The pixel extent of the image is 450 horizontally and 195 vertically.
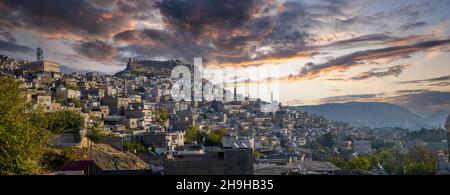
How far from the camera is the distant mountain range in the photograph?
4996mm

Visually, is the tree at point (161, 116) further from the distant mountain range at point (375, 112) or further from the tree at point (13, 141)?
the tree at point (13, 141)

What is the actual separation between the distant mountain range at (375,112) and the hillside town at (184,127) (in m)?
3.96

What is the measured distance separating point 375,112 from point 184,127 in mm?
14054

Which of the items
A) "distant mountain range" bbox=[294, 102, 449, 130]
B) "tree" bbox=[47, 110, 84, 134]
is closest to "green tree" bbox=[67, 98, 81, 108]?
"tree" bbox=[47, 110, 84, 134]

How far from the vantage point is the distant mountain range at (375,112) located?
500 centimetres

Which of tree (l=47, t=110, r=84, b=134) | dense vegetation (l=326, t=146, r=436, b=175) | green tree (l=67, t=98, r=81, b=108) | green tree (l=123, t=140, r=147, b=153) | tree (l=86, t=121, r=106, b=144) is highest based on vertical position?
green tree (l=67, t=98, r=81, b=108)

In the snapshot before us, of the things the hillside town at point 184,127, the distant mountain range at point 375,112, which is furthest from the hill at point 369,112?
the hillside town at point 184,127

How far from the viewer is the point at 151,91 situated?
85.9 feet

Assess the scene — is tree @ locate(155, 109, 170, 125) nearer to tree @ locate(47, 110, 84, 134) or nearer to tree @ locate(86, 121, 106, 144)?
tree @ locate(47, 110, 84, 134)

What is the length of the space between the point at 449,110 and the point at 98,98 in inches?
806

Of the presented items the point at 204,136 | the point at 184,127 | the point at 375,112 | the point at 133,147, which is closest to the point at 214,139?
the point at 204,136

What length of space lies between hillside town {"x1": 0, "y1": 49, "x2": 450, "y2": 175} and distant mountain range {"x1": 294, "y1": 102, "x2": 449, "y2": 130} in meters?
3.96
